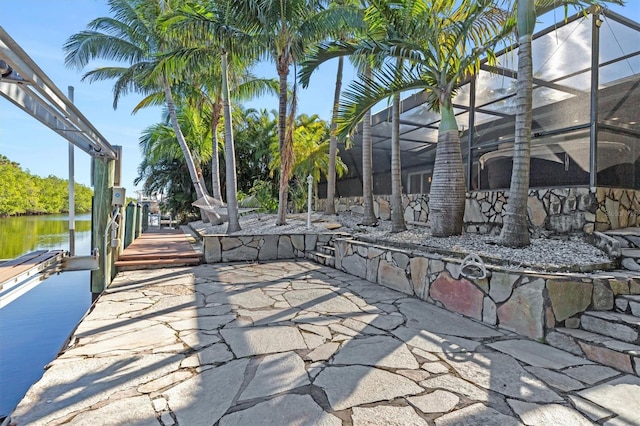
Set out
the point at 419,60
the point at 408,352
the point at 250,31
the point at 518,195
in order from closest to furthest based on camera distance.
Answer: the point at 408,352, the point at 518,195, the point at 419,60, the point at 250,31

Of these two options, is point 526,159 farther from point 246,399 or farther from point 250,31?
point 250,31

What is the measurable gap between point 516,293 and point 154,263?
18.1 ft

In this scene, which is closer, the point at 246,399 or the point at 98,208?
the point at 246,399

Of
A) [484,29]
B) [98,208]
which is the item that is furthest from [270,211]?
[484,29]

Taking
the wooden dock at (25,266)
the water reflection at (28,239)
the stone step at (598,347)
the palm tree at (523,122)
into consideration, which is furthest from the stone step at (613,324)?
Answer: the water reflection at (28,239)

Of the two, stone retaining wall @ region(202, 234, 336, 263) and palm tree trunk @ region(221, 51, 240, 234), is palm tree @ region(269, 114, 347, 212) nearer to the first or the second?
palm tree trunk @ region(221, 51, 240, 234)

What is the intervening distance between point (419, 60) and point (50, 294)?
292 inches

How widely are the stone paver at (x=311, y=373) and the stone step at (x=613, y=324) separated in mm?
371

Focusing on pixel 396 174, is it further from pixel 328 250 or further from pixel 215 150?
pixel 215 150

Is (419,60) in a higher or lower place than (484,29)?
lower

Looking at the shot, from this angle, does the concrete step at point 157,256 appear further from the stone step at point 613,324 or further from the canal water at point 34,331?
the stone step at point 613,324

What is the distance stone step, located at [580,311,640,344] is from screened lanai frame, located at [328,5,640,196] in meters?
2.55

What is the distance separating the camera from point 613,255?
3482mm

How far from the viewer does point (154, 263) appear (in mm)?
5859
